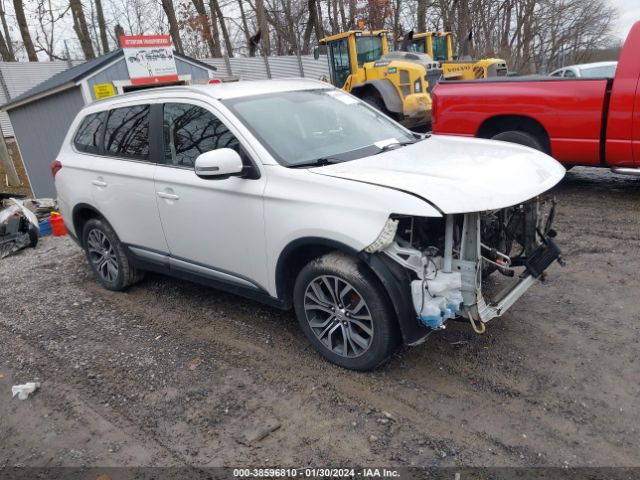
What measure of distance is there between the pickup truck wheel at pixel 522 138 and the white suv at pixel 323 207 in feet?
10.1

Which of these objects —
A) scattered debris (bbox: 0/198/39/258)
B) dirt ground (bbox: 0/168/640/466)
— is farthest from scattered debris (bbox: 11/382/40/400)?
scattered debris (bbox: 0/198/39/258)

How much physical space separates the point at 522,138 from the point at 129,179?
509 cm

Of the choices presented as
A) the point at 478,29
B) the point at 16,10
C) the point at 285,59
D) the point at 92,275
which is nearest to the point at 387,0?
the point at 478,29

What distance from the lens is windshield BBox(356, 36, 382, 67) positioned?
533 inches

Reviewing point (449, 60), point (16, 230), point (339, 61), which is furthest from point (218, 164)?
point (449, 60)

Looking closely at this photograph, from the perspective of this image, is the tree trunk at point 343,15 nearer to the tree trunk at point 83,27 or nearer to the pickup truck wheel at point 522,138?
the tree trunk at point 83,27

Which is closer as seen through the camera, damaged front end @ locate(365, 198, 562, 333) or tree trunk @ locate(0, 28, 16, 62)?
damaged front end @ locate(365, 198, 562, 333)

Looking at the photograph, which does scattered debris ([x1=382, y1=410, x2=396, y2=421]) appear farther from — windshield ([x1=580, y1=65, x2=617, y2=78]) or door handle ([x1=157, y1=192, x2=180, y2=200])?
windshield ([x1=580, y1=65, x2=617, y2=78])

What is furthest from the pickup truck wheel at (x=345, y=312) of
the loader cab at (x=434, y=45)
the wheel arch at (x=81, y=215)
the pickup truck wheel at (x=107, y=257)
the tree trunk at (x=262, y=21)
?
the tree trunk at (x=262, y=21)

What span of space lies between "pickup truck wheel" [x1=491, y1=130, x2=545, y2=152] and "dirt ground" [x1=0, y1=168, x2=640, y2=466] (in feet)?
7.66

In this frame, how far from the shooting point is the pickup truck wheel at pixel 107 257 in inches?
196

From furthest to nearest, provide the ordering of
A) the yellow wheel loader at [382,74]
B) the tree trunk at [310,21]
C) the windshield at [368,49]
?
1. the tree trunk at [310,21]
2. the windshield at [368,49]
3. the yellow wheel loader at [382,74]

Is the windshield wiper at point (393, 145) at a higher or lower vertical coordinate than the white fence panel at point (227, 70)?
lower

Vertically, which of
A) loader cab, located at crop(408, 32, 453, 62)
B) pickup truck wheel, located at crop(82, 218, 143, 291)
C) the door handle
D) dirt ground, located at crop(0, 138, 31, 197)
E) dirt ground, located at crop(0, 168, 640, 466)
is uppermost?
loader cab, located at crop(408, 32, 453, 62)
